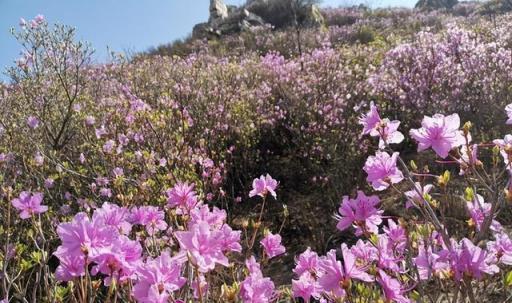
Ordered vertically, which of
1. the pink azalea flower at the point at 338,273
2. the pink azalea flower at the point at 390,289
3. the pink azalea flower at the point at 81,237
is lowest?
the pink azalea flower at the point at 390,289

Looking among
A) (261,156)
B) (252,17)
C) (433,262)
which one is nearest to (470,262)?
(433,262)

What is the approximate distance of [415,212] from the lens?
445 centimetres

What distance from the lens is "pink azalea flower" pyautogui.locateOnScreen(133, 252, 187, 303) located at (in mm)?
1225

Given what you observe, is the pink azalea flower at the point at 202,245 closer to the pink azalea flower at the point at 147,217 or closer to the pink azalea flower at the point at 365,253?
the pink azalea flower at the point at 365,253

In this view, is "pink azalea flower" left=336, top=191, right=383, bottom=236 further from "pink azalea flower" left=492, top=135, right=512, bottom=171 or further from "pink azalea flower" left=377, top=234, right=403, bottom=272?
"pink azalea flower" left=492, top=135, right=512, bottom=171

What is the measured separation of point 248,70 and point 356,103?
268cm

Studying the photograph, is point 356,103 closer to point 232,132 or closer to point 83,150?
point 232,132

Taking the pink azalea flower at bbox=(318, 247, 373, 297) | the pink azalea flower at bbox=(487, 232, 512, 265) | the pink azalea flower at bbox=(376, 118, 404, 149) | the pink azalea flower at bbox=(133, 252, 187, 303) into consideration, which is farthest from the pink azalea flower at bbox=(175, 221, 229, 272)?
the pink azalea flower at bbox=(487, 232, 512, 265)

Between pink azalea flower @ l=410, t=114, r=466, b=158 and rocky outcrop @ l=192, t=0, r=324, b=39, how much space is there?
1870 centimetres

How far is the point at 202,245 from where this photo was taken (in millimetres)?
1238

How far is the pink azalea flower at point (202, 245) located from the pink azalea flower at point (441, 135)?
0.71 metres

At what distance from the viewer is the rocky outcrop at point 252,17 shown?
21.6 m

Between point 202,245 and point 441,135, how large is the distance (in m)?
0.79

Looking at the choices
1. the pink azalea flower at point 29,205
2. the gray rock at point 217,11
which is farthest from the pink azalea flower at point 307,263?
the gray rock at point 217,11
